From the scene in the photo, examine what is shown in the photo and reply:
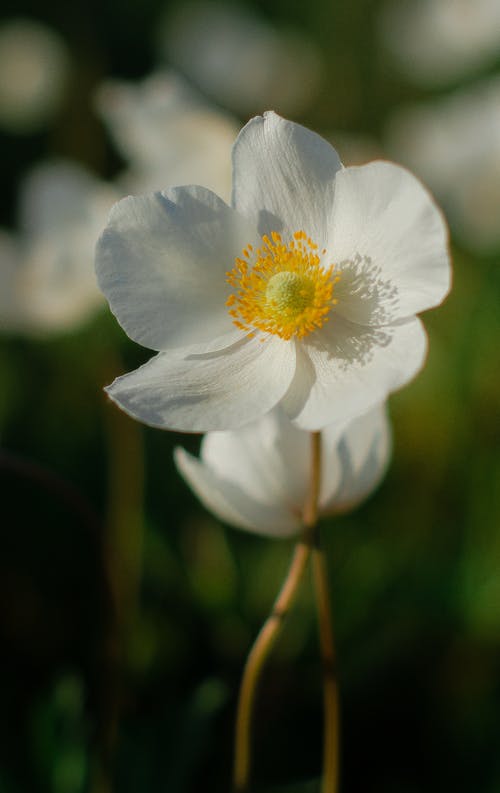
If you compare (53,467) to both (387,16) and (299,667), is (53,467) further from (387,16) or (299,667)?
(387,16)

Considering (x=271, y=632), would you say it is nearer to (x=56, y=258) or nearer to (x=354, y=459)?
(x=354, y=459)

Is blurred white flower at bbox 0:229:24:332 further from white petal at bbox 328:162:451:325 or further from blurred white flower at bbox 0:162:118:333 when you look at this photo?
white petal at bbox 328:162:451:325

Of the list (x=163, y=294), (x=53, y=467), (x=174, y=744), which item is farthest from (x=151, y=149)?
(x=174, y=744)

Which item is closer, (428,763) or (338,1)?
(428,763)

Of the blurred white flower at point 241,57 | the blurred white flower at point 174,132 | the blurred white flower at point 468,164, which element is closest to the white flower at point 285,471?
the blurred white flower at point 174,132

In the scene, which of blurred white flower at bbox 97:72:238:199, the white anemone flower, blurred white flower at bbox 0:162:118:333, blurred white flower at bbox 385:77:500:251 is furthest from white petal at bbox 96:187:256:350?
blurred white flower at bbox 385:77:500:251

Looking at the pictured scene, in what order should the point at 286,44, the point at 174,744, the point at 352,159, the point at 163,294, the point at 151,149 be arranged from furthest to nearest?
the point at 286,44 < the point at 352,159 < the point at 151,149 < the point at 174,744 < the point at 163,294

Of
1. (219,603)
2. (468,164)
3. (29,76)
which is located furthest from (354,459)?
(29,76)
